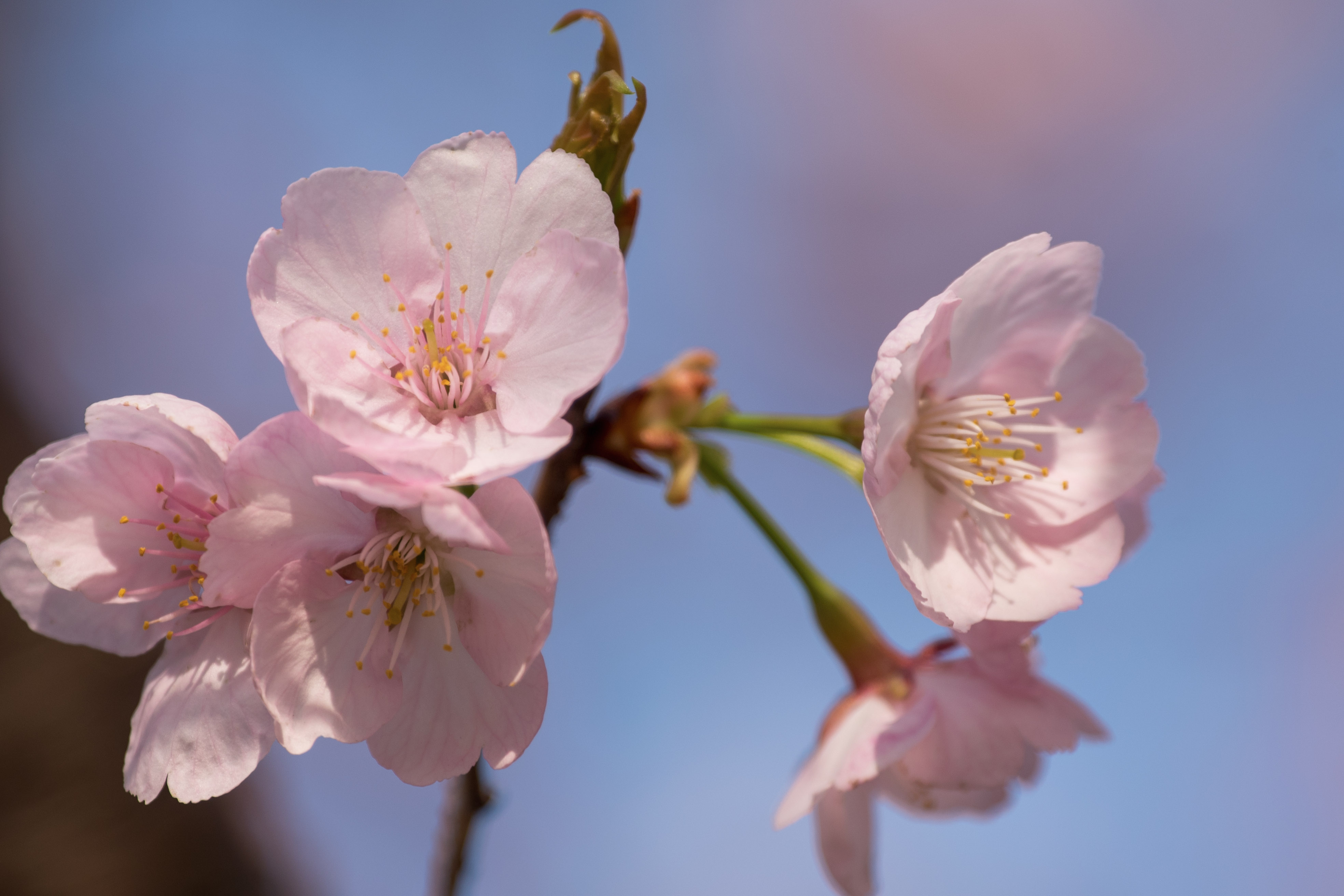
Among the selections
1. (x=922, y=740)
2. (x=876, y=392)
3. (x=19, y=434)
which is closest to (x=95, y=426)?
(x=876, y=392)

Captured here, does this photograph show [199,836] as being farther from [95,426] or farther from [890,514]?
[890,514]

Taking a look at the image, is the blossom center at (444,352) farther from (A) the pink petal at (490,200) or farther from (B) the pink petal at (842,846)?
(B) the pink petal at (842,846)

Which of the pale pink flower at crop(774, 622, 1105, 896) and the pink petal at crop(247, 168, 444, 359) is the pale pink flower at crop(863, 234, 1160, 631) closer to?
the pale pink flower at crop(774, 622, 1105, 896)

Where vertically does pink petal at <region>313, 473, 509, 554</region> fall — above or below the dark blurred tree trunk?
above

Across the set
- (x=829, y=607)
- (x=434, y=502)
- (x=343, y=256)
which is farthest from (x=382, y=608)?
(x=829, y=607)

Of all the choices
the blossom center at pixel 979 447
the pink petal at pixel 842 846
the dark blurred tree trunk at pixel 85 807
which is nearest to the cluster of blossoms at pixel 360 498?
the blossom center at pixel 979 447

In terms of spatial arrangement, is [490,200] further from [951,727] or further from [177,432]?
[951,727]

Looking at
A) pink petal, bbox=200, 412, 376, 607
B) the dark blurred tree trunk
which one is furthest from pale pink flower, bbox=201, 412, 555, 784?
the dark blurred tree trunk
